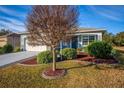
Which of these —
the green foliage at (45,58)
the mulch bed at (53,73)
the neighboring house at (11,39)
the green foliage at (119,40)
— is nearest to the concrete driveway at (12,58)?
the green foliage at (45,58)

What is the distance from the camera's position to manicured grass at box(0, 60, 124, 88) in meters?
9.24

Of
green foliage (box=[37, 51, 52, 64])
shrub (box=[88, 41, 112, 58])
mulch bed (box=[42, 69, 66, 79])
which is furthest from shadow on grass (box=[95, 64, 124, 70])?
green foliage (box=[37, 51, 52, 64])

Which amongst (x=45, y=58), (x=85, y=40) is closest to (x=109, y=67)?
(x=45, y=58)

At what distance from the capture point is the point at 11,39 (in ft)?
60.6

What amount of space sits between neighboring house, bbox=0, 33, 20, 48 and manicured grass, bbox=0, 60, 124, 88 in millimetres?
6859

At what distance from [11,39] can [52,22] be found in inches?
399

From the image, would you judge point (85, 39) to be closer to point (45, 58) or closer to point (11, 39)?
point (45, 58)

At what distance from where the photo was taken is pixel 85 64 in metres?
11.4

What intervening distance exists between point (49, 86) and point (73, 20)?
139 inches

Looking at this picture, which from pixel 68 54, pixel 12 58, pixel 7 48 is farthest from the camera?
pixel 7 48

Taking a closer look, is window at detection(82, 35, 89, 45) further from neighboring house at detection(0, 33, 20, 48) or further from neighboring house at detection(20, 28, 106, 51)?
neighboring house at detection(0, 33, 20, 48)
